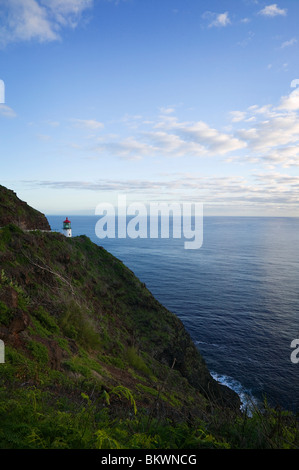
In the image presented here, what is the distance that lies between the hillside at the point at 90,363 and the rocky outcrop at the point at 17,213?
97.1 inches

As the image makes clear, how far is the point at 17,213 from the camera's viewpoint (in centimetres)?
2353

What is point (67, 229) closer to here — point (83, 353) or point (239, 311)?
point (83, 353)

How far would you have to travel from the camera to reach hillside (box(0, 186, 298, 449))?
4.24 meters

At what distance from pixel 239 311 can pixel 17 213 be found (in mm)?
41363

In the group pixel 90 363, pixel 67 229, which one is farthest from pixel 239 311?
pixel 90 363

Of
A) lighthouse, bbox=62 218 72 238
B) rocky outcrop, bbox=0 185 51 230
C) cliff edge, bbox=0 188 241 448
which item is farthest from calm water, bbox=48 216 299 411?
lighthouse, bbox=62 218 72 238

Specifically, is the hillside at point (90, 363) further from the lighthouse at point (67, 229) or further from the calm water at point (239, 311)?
the lighthouse at point (67, 229)

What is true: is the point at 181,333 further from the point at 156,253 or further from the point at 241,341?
the point at 156,253

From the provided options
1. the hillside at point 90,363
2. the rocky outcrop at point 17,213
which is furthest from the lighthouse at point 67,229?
the rocky outcrop at point 17,213

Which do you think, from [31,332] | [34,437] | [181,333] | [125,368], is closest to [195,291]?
[181,333]

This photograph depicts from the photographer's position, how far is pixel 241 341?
37125mm

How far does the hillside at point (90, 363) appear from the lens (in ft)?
13.9
